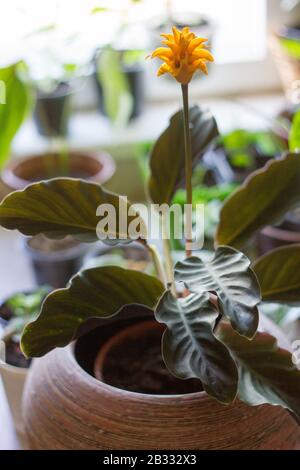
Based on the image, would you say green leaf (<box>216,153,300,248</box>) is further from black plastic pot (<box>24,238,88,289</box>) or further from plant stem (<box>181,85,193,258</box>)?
black plastic pot (<box>24,238,88,289</box>)

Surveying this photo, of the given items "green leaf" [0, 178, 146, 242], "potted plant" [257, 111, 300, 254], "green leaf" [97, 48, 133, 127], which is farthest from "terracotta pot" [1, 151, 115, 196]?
"green leaf" [0, 178, 146, 242]

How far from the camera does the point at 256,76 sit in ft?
4.79

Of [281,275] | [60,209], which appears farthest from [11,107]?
[281,275]

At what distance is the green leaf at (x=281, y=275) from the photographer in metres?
0.63

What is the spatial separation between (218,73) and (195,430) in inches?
40.5

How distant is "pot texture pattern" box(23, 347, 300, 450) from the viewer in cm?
56

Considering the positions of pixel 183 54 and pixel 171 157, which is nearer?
pixel 183 54

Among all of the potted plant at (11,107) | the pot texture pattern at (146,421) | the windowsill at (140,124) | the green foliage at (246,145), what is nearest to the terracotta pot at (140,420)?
the pot texture pattern at (146,421)

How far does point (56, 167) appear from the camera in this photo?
1.25 meters

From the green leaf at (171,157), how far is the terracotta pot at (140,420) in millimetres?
204

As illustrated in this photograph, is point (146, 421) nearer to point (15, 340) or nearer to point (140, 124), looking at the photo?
point (15, 340)

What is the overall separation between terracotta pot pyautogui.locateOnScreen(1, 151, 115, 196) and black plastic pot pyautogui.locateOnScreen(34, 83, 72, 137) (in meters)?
0.06

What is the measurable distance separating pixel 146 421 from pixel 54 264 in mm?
547

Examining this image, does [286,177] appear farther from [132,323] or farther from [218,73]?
[218,73]
